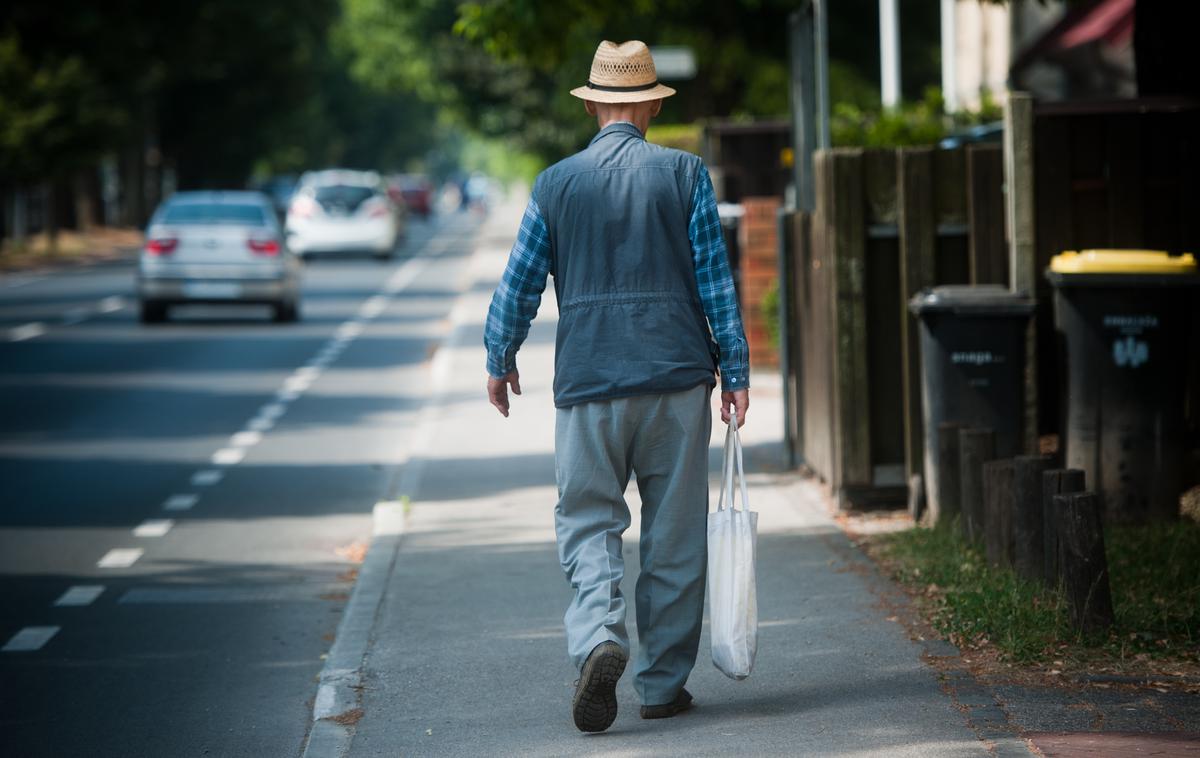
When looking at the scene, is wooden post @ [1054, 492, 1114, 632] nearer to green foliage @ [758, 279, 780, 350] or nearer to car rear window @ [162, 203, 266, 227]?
green foliage @ [758, 279, 780, 350]

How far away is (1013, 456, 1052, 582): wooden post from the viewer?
677cm

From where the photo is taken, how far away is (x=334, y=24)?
249ft

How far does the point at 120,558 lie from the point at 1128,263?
4770mm

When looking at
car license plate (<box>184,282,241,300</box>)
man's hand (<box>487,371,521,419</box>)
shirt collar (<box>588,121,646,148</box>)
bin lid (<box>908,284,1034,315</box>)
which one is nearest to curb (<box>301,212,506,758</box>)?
man's hand (<box>487,371,521,419</box>)

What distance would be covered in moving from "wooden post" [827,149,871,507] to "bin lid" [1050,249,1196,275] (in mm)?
1006

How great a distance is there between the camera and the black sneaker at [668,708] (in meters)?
5.54

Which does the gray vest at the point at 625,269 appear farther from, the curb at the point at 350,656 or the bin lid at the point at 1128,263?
the bin lid at the point at 1128,263

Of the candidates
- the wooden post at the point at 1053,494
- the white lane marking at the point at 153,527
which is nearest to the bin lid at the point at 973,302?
the wooden post at the point at 1053,494

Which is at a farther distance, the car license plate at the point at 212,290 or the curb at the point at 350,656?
the car license plate at the point at 212,290

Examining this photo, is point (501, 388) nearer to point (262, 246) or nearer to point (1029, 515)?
point (1029, 515)

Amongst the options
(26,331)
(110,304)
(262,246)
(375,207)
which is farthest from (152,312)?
(375,207)

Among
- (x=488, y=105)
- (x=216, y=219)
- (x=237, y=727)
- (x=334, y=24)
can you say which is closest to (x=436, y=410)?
(x=237, y=727)

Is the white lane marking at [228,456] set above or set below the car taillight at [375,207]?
below

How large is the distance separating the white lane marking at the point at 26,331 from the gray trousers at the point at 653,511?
703 inches
